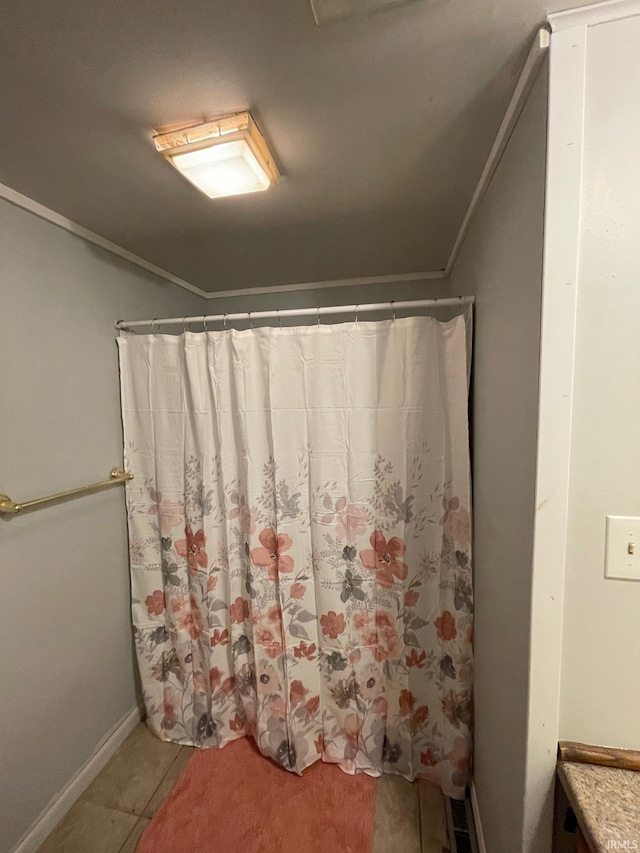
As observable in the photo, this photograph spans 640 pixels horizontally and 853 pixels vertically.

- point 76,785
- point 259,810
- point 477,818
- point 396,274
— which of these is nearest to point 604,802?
point 477,818

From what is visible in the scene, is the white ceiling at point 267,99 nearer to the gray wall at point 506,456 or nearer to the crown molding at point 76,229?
the crown molding at point 76,229

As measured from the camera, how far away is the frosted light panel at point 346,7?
605 mm

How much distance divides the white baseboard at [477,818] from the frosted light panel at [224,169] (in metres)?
2.10

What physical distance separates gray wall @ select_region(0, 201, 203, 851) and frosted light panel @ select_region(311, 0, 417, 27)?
1108 mm

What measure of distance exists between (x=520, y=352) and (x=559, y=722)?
0.77m

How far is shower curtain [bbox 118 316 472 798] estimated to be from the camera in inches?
49.3

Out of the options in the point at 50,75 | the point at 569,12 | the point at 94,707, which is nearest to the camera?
the point at 569,12

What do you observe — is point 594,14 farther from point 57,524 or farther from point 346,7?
point 57,524

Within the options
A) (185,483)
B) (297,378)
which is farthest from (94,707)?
(297,378)

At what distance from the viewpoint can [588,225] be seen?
0.65m

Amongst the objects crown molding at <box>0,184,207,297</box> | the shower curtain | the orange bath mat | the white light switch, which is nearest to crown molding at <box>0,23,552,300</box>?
crown molding at <box>0,184,207,297</box>

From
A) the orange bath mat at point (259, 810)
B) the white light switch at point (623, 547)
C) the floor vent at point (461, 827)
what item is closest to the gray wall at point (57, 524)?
the orange bath mat at point (259, 810)

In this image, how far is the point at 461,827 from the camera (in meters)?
1.20

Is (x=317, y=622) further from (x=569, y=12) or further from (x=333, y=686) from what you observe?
(x=569, y=12)
